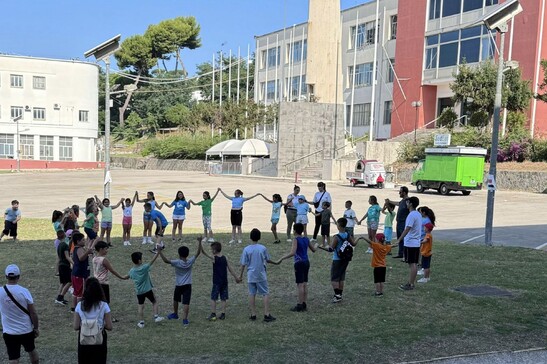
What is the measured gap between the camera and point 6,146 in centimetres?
7012

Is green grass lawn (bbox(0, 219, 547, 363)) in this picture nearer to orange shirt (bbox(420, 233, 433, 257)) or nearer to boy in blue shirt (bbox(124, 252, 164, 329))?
boy in blue shirt (bbox(124, 252, 164, 329))

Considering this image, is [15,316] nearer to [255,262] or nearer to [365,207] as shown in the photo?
[255,262]

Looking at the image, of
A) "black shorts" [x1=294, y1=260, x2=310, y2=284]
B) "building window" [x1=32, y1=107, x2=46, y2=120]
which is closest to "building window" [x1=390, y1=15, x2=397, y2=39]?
"building window" [x1=32, y1=107, x2=46, y2=120]

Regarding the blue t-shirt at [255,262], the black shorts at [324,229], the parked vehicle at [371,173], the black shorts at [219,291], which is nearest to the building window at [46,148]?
the parked vehicle at [371,173]

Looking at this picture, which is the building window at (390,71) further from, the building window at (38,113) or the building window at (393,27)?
the building window at (38,113)

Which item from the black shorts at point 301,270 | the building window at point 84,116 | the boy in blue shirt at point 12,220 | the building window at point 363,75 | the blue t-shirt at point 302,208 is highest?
the building window at point 363,75

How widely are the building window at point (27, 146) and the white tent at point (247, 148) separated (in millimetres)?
28239

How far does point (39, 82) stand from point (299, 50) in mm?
34248

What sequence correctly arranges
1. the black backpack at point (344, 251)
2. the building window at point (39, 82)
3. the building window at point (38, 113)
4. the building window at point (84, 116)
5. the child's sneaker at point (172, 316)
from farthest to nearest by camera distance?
the building window at point (84, 116)
the building window at point (38, 113)
the building window at point (39, 82)
the black backpack at point (344, 251)
the child's sneaker at point (172, 316)

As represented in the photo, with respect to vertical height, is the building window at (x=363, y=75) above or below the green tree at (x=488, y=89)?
above

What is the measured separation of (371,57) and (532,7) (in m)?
20.8

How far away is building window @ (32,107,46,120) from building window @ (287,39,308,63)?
109ft

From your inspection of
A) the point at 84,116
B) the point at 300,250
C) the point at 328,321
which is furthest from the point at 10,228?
the point at 84,116

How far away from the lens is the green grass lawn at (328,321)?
24.2 ft
